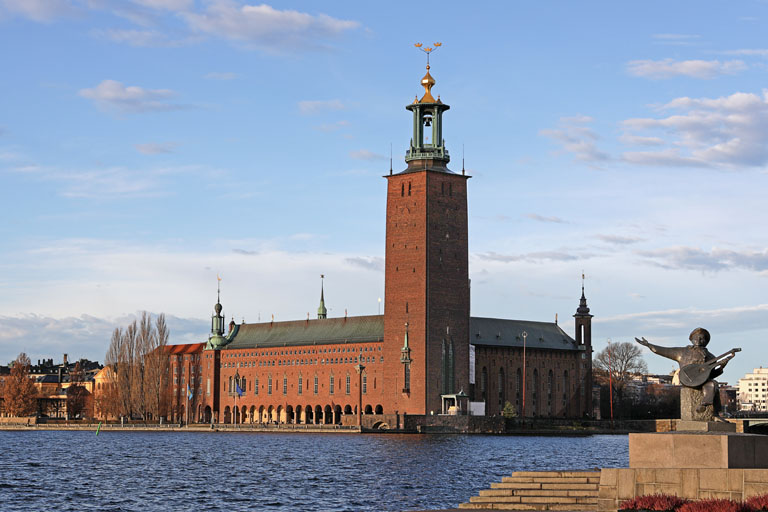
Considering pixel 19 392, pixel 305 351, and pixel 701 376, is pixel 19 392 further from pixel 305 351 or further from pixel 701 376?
pixel 701 376

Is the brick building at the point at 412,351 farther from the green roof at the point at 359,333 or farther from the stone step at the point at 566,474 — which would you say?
the stone step at the point at 566,474

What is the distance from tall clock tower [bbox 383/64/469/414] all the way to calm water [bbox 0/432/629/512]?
96.7 feet

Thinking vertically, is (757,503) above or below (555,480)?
above

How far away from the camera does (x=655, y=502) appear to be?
2341 cm

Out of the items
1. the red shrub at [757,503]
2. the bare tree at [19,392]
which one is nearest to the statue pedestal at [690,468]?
the red shrub at [757,503]

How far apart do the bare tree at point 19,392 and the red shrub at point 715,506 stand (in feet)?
459

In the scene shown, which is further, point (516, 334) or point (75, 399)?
point (75, 399)

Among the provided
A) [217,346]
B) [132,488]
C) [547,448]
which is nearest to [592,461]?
[547,448]

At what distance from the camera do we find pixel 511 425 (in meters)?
127

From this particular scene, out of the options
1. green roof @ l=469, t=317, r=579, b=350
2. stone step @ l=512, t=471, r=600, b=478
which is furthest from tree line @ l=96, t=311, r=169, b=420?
stone step @ l=512, t=471, r=600, b=478

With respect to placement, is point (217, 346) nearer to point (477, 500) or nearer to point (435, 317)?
point (435, 317)

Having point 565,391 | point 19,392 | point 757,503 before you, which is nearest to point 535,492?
point 757,503

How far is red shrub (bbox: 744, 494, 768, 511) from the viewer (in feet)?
73.5

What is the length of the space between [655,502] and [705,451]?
1.89 metres
